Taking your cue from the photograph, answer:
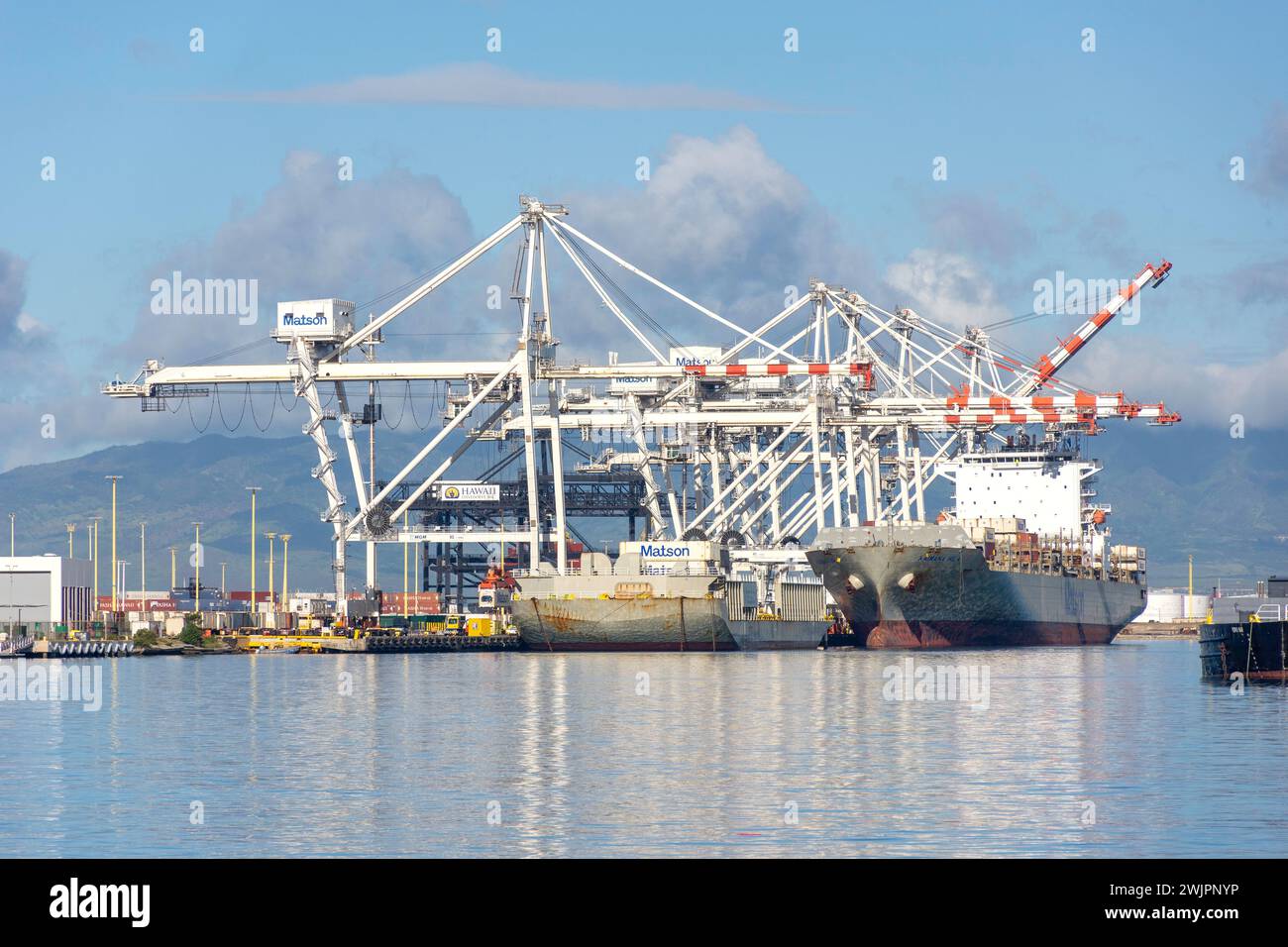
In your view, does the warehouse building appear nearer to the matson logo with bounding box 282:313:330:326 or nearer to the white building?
the white building

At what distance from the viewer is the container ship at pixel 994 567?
98.8 metres

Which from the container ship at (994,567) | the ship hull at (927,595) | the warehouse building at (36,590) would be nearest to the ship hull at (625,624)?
the ship hull at (927,595)

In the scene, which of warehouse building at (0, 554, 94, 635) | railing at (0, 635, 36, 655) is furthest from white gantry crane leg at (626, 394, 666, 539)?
warehouse building at (0, 554, 94, 635)

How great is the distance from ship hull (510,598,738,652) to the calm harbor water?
32.1m

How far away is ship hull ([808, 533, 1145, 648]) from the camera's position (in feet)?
321

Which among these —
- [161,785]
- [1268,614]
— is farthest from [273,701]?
[1268,614]

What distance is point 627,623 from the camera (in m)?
97.3

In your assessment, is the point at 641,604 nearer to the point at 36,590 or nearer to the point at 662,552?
the point at 662,552

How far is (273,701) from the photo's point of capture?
59.4 metres
